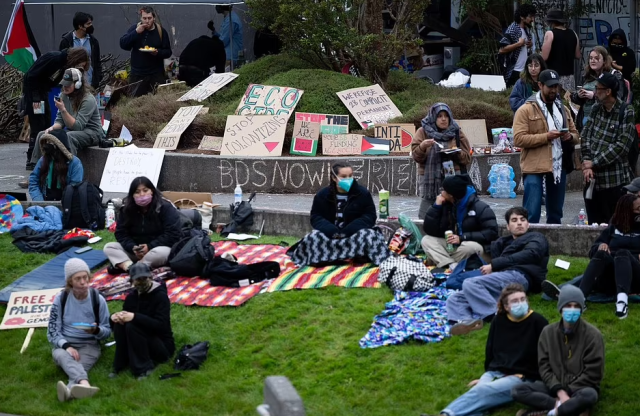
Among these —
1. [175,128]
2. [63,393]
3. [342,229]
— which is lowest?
[63,393]

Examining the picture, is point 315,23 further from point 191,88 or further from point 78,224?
point 78,224

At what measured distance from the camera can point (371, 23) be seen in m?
17.4

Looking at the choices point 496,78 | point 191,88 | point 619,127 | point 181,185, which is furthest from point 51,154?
point 496,78

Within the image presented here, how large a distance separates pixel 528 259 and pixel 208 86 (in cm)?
893

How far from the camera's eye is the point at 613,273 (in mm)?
9438

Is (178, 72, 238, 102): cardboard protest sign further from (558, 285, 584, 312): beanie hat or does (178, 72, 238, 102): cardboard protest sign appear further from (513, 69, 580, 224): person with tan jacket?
(558, 285, 584, 312): beanie hat

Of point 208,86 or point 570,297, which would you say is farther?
point 208,86

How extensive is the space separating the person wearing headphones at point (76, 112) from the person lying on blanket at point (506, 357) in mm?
Answer: 7922

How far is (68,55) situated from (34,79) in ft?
3.41

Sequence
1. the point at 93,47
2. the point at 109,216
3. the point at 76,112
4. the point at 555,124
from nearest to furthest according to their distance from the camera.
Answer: the point at 555,124
the point at 109,216
the point at 76,112
the point at 93,47

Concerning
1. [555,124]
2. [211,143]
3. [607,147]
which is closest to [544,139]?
[555,124]

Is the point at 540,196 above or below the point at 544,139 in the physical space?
below

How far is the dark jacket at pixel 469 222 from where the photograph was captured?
34.4 ft

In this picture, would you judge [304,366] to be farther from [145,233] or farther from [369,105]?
[369,105]
